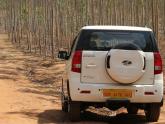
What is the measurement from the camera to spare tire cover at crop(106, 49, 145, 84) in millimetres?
8430

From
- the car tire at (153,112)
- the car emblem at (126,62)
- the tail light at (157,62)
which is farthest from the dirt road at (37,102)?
the car emblem at (126,62)

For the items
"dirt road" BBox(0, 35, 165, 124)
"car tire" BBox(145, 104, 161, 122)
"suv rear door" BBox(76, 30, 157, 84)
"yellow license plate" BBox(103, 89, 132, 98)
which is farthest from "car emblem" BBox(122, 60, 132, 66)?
"dirt road" BBox(0, 35, 165, 124)

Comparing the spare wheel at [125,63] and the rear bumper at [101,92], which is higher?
the spare wheel at [125,63]

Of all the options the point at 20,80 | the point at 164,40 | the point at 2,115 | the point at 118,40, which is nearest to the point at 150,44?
the point at 118,40

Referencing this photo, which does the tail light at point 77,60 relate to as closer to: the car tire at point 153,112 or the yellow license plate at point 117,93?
the yellow license plate at point 117,93

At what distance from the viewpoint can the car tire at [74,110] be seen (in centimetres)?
880

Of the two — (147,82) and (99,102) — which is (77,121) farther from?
(147,82)

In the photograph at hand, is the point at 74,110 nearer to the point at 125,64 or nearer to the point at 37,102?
the point at 125,64

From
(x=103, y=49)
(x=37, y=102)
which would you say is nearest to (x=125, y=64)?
(x=103, y=49)

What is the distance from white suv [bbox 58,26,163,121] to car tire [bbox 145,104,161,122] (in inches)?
6.6

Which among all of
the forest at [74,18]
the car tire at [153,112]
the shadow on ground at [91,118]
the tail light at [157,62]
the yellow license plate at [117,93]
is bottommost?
the forest at [74,18]

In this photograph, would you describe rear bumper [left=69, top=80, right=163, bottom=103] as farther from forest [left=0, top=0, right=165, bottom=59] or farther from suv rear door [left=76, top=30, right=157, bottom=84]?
forest [left=0, top=0, right=165, bottom=59]

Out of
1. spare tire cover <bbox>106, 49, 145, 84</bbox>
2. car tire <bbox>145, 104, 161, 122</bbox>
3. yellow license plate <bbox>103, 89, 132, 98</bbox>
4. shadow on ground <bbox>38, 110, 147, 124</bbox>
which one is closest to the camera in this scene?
spare tire cover <bbox>106, 49, 145, 84</bbox>

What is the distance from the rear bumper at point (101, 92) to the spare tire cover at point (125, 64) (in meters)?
0.18
